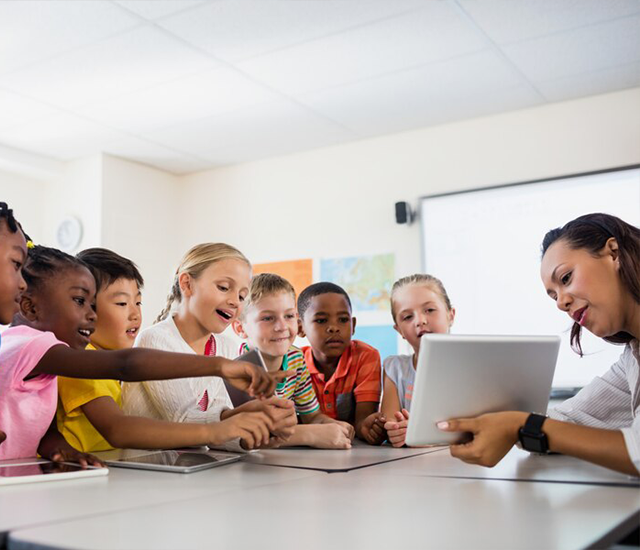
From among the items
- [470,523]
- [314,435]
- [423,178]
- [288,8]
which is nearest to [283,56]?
[288,8]

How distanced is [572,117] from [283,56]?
1.70 metres

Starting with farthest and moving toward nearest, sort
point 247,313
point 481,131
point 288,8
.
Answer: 1. point 481,131
2. point 288,8
3. point 247,313

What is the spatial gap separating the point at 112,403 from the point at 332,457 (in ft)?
1.70

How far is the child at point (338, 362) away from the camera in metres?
2.33

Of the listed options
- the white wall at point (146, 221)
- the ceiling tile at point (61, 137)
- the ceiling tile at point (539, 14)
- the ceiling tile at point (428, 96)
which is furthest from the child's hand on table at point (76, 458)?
the white wall at point (146, 221)

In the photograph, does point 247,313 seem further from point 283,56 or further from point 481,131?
point 481,131

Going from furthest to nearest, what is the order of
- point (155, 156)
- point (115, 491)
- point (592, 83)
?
point (155, 156) → point (592, 83) → point (115, 491)

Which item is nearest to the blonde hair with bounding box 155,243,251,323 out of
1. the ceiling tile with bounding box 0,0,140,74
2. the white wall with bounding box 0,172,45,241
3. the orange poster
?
the ceiling tile with bounding box 0,0,140,74

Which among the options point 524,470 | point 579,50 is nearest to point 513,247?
point 579,50

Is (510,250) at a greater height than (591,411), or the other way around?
(510,250)

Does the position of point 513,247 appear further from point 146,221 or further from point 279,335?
point 146,221

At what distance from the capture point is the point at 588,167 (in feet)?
12.1

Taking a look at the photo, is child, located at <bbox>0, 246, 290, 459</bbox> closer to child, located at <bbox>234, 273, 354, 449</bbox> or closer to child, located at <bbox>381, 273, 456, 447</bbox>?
child, located at <bbox>234, 273, 354, 449</bbox>

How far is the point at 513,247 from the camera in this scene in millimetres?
3895
